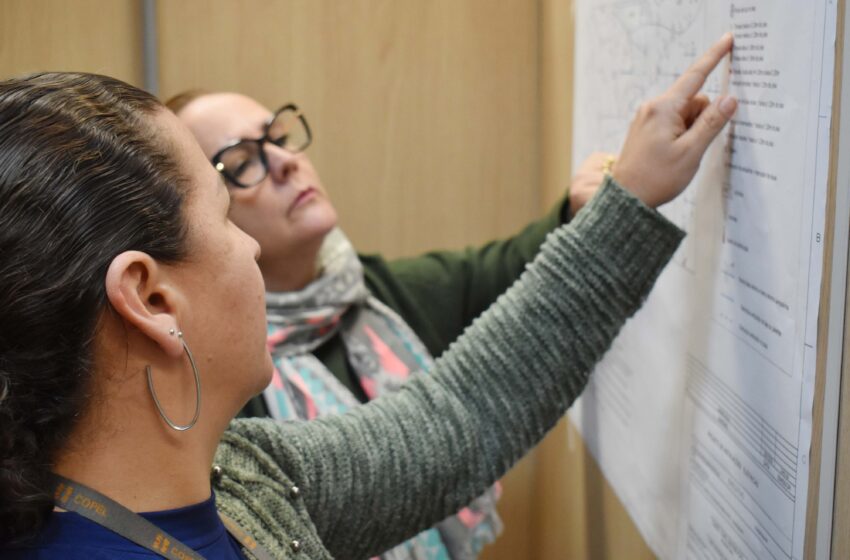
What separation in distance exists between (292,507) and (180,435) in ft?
0.61

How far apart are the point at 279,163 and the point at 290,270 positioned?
16cm

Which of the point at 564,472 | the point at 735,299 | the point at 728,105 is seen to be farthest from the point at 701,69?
the point at 564,472

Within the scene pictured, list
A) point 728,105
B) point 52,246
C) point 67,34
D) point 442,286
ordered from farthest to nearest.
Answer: point 67,34, point 442,286, point 728,105, point 52,246

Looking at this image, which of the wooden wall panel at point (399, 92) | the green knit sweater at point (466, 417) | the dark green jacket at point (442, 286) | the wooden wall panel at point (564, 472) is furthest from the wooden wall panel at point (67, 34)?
the green knit sweater at point (466, 417)

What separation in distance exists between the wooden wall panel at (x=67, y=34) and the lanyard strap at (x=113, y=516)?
1.22 metres

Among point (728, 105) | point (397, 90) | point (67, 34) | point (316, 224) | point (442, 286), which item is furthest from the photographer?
point (397, 90)

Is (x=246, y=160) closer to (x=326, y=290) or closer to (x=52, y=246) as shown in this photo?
(x=326, y=290)

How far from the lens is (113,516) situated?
0.60m

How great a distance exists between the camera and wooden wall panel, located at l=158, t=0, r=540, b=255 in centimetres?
170

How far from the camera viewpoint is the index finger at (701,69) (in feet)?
2.40

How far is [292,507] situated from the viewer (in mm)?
792

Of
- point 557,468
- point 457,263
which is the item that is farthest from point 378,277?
point 557,468

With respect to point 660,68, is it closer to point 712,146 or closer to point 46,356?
point 712,146

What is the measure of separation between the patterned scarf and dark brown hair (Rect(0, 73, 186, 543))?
0.70 m
